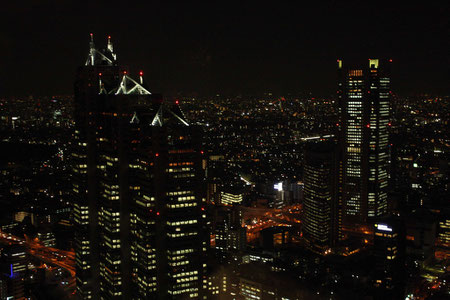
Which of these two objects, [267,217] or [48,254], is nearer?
[48,254]

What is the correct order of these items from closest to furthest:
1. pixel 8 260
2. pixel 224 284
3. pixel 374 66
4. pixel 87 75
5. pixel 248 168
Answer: pixel 87 75 → pixel 224 284 → pixel 8 260 → pixel 374 66 → pixel 248 168

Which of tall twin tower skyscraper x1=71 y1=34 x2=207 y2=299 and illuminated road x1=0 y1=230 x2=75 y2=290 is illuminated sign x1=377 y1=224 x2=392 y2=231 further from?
illuminated road x1=0 y1=230 x2=75 y2=290

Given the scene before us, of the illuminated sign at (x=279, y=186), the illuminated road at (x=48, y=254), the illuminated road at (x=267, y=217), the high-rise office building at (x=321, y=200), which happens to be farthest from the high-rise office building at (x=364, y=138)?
the illuminated road at (x=48, y=254)

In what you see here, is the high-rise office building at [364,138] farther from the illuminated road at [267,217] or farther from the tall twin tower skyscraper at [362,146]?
the illuminated road at [267,217]

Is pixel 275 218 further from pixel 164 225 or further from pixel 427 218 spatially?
pixel 164 225

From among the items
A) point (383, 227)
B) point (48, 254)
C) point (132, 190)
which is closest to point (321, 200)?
point (383, 227)

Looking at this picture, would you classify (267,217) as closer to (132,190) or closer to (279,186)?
(279,186)

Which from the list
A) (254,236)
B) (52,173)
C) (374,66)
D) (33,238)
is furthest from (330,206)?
(52,173)
